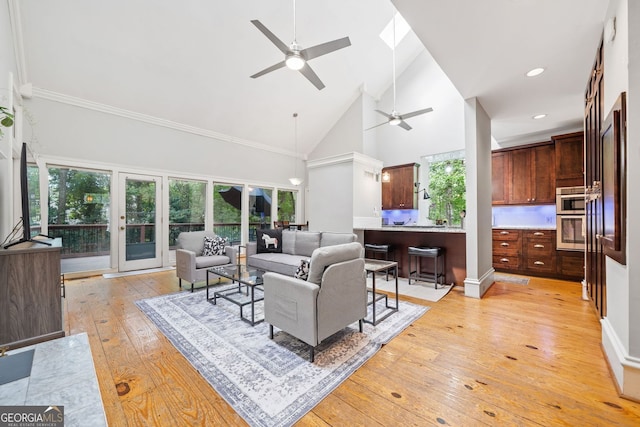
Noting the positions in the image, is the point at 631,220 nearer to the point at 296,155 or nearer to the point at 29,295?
the point at 29,295

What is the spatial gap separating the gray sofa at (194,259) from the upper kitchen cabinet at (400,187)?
174 inches

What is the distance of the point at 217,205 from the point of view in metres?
6.99

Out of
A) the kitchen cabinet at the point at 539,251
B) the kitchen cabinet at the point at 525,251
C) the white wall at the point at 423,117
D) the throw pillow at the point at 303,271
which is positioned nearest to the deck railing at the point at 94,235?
the throw pillow at the point at 303,271

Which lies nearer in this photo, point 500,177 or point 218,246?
point 218,246

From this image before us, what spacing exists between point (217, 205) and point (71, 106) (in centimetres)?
336

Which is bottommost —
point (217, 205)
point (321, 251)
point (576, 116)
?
point (321, 251)

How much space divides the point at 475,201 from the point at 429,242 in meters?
1.08

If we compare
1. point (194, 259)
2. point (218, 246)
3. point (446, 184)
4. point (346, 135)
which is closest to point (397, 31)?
point (346, 135)

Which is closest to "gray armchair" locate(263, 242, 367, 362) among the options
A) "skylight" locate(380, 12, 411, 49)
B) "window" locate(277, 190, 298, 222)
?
"window" locate(277, 190, 298, 222)

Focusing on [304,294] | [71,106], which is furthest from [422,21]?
[71,106]

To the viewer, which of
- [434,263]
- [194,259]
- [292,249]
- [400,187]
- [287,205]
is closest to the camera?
[194,259]

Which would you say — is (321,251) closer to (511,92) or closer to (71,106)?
(511,92)

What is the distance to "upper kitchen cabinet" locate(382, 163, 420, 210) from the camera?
6832 millimetres

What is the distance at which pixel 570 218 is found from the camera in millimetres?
4480
